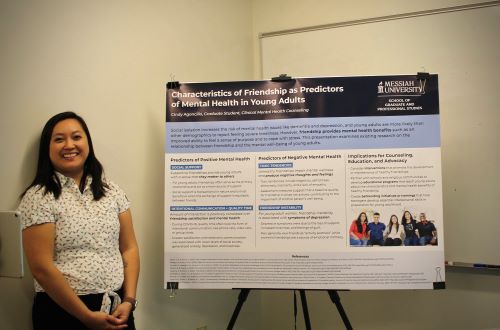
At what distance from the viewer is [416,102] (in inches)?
76.9

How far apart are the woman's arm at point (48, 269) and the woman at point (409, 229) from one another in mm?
1443

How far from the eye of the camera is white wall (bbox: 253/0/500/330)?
7.91ft

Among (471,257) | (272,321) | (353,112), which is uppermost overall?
(353,112)

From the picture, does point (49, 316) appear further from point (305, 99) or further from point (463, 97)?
point (463, 97)

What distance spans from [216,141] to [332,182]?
61cm

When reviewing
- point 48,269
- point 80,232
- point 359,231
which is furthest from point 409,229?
point 48,269

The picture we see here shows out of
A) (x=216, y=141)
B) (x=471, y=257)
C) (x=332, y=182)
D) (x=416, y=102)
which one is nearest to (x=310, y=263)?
(x=332, y=182)

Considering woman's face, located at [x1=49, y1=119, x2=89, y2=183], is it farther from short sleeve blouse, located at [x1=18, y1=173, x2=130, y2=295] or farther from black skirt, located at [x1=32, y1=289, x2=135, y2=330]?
black skirt, located at [x1=32, y1=289, x2=135, y2=330]

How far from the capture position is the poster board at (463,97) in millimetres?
2334

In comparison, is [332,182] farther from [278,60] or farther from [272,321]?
[272,321]

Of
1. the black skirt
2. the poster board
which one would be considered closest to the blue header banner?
the poster board

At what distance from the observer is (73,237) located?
1614mm

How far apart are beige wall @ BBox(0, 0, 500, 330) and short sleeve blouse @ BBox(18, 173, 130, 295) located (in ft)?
0.54

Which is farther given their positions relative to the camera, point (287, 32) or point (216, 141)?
point (287, 32)
